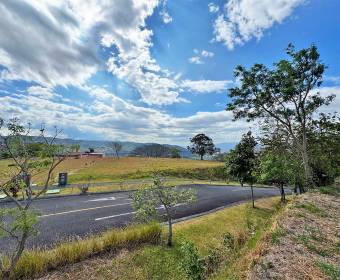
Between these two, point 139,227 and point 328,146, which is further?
point 328,146

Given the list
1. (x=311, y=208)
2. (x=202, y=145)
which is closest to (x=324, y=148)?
(x=311, y=208)

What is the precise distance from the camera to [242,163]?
861 inches

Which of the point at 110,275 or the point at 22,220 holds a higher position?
the point at 22,220

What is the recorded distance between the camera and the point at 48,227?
13.1 m

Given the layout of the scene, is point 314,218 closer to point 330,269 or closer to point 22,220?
point 330,269

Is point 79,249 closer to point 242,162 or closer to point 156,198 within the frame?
point 156,198

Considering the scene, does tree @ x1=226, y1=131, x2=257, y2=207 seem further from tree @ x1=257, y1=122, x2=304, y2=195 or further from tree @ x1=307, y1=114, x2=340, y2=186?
tree @ x1=307, y1=114, x2=340, y2=186

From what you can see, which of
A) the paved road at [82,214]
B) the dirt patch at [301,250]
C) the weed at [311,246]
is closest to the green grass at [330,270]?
the dirt patch at [301,250]

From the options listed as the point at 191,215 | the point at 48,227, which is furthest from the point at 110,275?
the point at 191,215

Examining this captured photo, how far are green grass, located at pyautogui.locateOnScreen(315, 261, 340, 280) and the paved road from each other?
366 inches

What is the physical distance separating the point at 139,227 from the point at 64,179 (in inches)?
817

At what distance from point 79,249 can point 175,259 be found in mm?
3786

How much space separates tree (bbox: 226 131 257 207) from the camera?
70.6ft

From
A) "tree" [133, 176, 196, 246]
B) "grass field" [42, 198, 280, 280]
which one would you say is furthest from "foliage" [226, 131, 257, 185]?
"tree" [133, 176, 196, 246]
